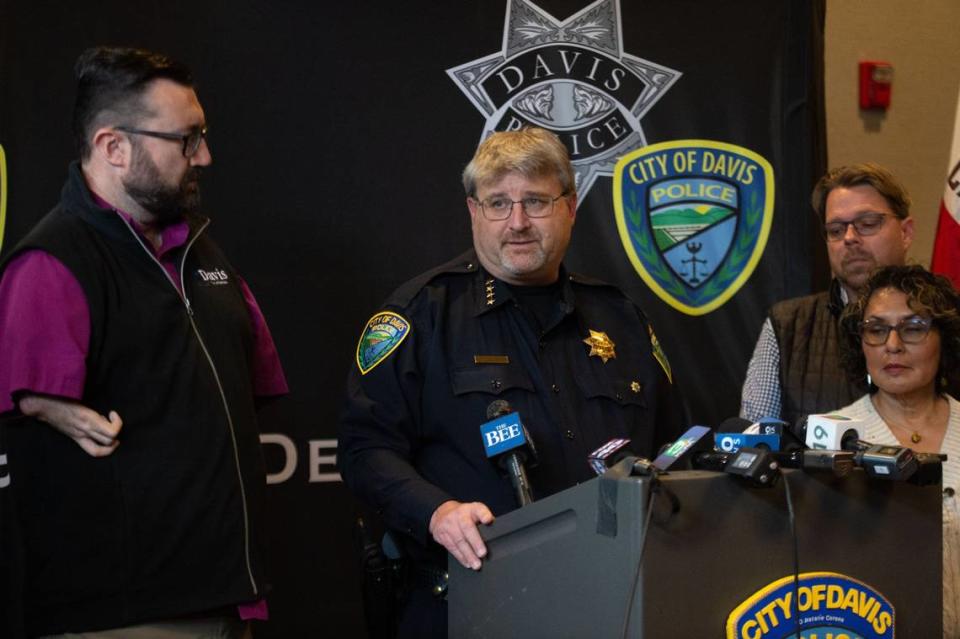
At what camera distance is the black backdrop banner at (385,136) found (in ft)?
10.2

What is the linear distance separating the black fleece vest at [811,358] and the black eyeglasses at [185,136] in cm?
154

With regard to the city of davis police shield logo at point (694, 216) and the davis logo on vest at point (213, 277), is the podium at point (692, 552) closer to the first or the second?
the davis logo on vest at point (213, 277)

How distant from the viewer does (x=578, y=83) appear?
11.3ft

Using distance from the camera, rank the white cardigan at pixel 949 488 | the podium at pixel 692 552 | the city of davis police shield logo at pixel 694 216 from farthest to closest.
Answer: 1. the city of davis police shield logo at pixel 694 216
2. the white cardigan at pixel 949 488
3. the podium at pixel 692 552

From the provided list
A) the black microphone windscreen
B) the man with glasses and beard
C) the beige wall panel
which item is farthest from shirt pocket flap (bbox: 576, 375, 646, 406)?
the beige wall panel

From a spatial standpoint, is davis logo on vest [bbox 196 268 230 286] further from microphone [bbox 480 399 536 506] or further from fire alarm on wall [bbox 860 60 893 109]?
fire alarm on wall [bbox 860 60 893 109]

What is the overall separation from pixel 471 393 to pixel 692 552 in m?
0.93

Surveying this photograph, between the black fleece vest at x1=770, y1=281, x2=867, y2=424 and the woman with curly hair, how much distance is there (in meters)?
0.20

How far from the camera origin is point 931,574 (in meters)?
1.62

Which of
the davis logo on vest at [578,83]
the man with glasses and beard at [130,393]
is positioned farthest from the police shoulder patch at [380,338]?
the davis logo on vest at [578,83]

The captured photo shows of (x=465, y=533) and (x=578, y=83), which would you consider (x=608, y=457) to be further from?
(x=578, y=83)

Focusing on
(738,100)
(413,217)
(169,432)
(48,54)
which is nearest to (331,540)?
(413,217)

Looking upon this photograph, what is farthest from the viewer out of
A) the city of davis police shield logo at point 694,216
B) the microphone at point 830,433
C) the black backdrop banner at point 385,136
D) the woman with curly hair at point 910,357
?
the city of davis police shield logo at point 694,216

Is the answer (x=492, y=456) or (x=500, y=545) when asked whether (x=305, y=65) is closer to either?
(x=492, y=456)
